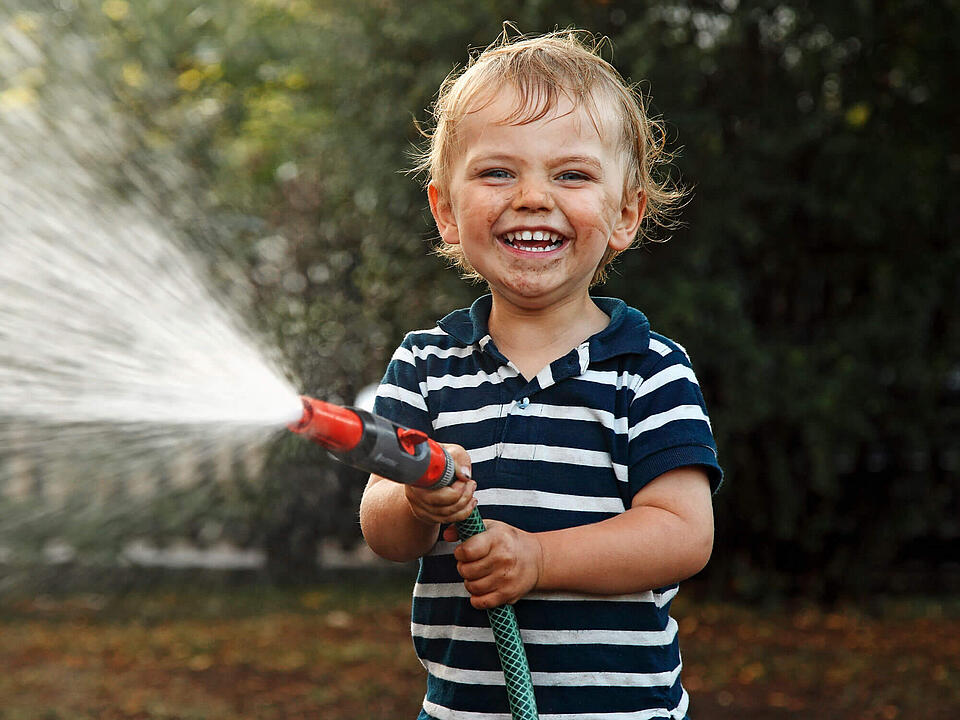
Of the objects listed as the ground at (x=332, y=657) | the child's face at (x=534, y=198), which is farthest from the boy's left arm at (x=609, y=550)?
the ground at (x=332, y=657)

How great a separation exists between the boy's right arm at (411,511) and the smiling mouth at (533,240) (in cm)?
35

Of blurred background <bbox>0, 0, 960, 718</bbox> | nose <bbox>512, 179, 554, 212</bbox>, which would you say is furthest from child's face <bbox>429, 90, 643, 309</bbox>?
blurred background <bbox>0, 0, 960, 718</bbox>

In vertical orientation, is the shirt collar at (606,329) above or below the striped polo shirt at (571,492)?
above

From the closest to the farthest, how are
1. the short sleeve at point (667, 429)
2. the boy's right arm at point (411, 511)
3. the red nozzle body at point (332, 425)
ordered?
the red nozzle body at point (332, 425) → the boy's right arm at point (411, 511) → the short sleeve at point (667, 429)

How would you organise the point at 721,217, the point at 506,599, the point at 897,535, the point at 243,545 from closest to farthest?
the point at 506,599, the point at 721,217, the point at 897,535, the point at 243,545

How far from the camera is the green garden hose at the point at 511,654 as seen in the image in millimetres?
1603

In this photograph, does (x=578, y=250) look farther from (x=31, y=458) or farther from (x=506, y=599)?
(x=31, y=458)


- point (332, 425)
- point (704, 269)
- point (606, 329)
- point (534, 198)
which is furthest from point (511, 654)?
point (704, 269)

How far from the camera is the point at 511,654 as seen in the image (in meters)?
1.62

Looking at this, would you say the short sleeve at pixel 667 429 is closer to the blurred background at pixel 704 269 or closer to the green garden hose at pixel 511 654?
the green garden hose at pixel 511 654

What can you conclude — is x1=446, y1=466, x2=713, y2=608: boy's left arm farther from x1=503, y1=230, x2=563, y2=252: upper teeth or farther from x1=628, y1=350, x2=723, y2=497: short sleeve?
x1=503, y1=230, x2=563, y2=252: upper teeth

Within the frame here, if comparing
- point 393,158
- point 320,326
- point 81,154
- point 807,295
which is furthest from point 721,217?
point 81,154

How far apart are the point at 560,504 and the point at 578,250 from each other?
416 mm

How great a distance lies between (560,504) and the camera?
1714 mm
